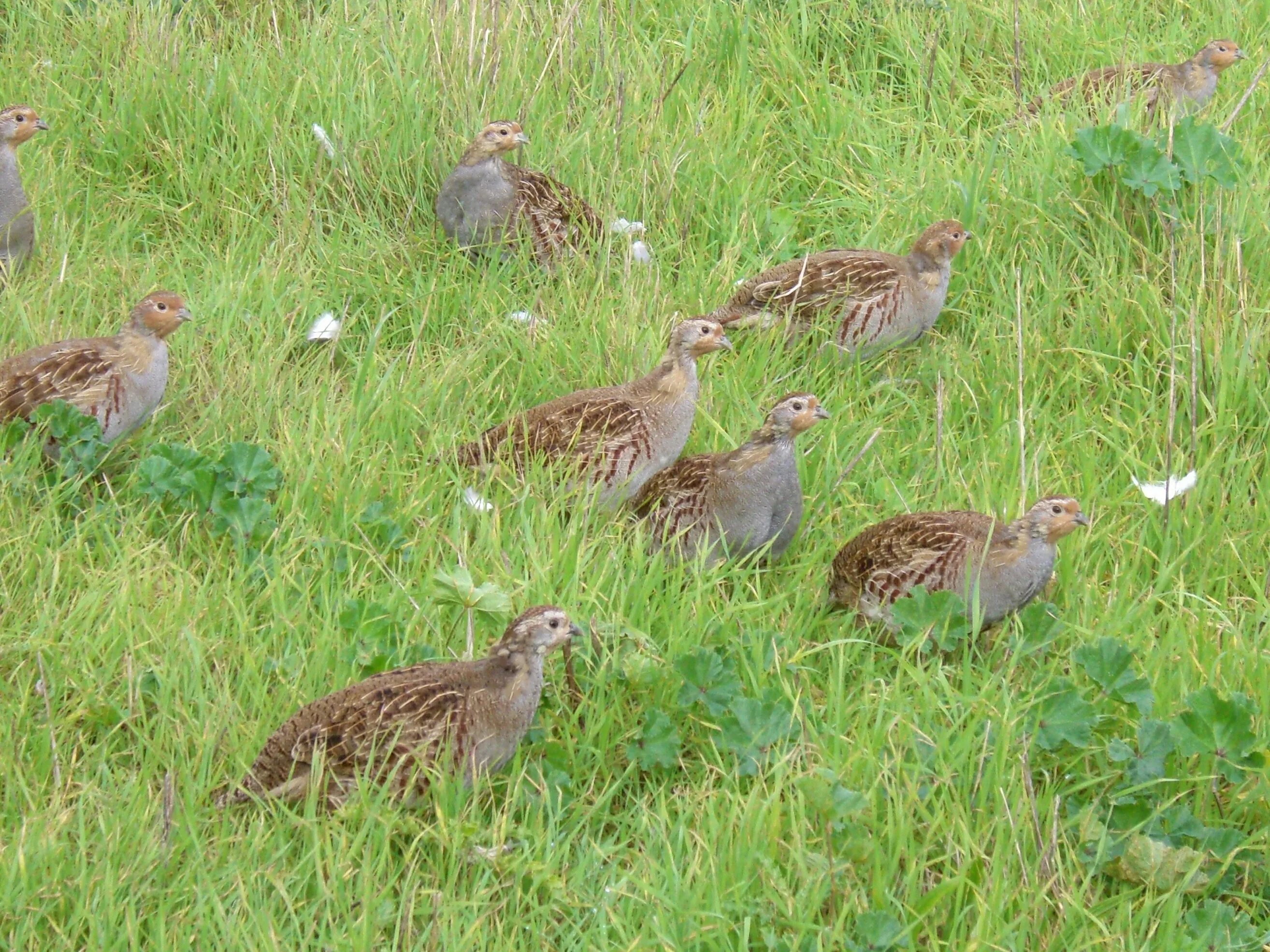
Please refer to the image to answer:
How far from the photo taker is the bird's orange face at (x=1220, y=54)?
748cm

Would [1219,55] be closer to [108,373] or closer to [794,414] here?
[794,414]

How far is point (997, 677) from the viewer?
4.35 metres

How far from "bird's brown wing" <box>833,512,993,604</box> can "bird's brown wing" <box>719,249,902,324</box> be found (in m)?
1.55

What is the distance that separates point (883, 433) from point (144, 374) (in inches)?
106

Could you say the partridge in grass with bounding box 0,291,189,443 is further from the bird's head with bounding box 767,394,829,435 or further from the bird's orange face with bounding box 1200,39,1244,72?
the bird's orange face with bounding box 1200,39,1244,72

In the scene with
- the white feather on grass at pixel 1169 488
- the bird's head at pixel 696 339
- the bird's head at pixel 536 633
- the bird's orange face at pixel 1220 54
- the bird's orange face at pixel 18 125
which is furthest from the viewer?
the bird's orange face at pixel 1220 54

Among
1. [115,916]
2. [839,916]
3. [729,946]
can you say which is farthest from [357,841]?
[839,916]

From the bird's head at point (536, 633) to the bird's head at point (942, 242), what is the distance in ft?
9.68

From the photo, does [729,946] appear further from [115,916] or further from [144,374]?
[144,374]

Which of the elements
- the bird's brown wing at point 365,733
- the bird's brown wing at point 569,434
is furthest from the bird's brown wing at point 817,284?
the bird's brown wing at point 365,733

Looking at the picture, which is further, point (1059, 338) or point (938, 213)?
point (938, 213)

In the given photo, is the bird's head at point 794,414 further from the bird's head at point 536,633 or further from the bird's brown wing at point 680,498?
the bird's head at point 536,633

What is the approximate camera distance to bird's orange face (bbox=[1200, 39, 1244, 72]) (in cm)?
748

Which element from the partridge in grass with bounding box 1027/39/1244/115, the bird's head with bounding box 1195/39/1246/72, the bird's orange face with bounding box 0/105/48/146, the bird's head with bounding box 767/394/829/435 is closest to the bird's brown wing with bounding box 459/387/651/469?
the bird's head with bounding box 767/394/829/435
